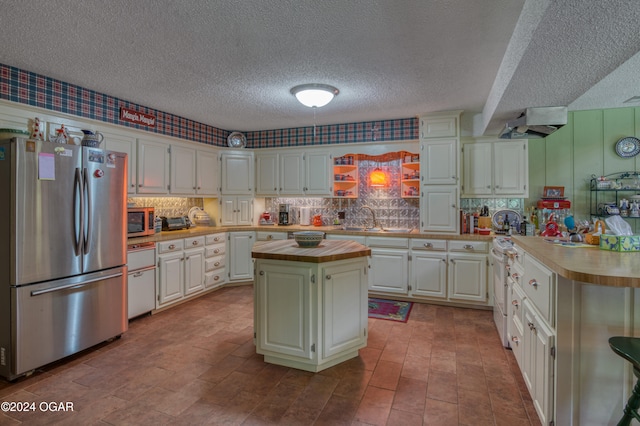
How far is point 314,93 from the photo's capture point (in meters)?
3.12

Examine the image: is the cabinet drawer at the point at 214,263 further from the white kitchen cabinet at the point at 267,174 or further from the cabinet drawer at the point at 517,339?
the cabinet drawer at the point at 517,339

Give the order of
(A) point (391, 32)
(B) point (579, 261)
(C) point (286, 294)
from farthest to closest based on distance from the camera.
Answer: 1. (C) point (286, 294)
2. (A) point (391, 32)
3. (B) point (579, 261)

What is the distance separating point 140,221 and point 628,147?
5841 millimetres

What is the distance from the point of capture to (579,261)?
1.61 meters

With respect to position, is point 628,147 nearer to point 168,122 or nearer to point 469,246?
point 469,246

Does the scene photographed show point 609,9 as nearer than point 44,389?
Yes

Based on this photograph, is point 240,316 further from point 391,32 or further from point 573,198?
point 573,198

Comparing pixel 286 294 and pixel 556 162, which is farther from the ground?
pixel 556 162

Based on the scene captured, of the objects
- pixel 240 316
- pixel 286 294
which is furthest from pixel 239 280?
pixel 286 294

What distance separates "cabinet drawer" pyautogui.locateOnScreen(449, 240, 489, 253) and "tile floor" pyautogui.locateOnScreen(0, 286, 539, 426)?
98cm

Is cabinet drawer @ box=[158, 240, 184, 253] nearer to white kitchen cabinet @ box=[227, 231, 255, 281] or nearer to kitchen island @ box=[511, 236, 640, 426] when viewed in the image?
white kitchen cabinet @ box=[227, 231, 255, 281]

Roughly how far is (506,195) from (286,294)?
3183 millimetres

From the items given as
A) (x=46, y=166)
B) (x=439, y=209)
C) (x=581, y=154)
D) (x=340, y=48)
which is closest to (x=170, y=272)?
(x=46, y=166)

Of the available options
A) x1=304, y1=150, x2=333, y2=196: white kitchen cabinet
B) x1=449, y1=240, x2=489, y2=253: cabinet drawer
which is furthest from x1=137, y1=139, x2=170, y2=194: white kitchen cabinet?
x1=449, y1=240, x2=489, y2=253: cabinet drawer
